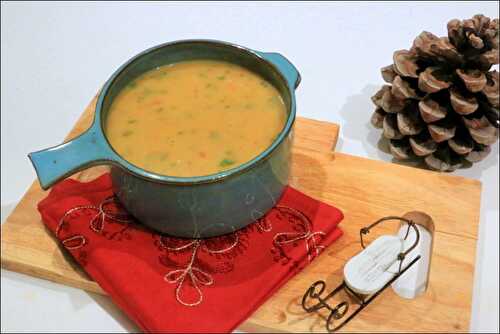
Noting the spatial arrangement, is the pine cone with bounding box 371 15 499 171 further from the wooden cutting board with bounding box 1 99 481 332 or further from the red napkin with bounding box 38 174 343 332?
the red napkin with bounding box 38 174 343 332

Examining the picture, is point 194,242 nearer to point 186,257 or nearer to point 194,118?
point 186,257

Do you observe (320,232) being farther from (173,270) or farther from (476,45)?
(476,45)

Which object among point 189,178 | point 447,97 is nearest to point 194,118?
point 189,178

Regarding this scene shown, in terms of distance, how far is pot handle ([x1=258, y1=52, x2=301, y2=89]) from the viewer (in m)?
0.82

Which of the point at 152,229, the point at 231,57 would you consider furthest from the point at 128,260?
the point at 231,57

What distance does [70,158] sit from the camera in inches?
28.7

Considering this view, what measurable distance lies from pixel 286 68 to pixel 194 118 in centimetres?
13

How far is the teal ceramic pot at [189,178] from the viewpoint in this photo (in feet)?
2.37

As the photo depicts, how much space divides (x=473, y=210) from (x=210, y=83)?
38cm

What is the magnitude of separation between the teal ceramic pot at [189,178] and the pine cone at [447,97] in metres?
0.23

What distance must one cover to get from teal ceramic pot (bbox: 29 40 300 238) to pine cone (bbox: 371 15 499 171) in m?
0.23

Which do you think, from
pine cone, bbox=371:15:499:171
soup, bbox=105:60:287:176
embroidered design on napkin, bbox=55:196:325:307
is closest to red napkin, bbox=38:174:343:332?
embroidered design on napkin, bbox=55:196:325:307

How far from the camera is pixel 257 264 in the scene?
80 centimetres

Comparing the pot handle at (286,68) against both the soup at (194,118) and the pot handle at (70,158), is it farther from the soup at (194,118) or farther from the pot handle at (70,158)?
the pot handle at (70,158)
